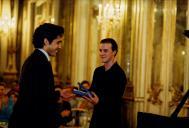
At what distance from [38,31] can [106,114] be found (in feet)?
3.04

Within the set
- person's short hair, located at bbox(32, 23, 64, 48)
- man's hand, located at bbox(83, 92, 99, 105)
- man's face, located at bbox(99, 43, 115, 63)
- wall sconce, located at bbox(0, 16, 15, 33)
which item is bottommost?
man's hand, located at bbox(83, 92, 99, 105)

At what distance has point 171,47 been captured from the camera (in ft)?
27.6

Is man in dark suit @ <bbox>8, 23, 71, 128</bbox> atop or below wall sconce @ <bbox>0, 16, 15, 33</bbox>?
below

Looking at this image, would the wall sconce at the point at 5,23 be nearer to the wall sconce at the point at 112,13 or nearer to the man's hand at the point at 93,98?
the wall sconce at the point at 112,13

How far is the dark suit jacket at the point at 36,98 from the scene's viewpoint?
319 cm

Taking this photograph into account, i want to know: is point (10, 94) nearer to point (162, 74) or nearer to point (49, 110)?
point (162, 74)

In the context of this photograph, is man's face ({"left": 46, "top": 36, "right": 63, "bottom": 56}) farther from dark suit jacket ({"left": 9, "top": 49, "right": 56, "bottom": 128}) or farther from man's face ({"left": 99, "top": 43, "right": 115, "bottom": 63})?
man's face ({"left": 99, "top": 43, "right": 115, "bottom": 63})

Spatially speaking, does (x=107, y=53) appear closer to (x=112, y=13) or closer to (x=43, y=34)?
(x=43, y=34)

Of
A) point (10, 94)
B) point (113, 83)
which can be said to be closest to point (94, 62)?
point (10, 94)

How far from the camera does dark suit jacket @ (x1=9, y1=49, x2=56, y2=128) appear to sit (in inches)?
126

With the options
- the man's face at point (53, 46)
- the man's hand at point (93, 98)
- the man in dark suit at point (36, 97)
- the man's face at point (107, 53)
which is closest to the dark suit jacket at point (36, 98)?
the man in dark suit at point (36, 97)

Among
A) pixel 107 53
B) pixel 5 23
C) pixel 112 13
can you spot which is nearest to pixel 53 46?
pixel 107 53

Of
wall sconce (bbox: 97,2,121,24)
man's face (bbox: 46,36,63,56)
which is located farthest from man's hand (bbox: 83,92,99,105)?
wall sconce (bbox: 97,2,121,24)

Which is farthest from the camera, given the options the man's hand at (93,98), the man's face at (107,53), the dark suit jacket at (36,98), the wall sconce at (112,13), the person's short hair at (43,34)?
the wall sconce at (112,13)
